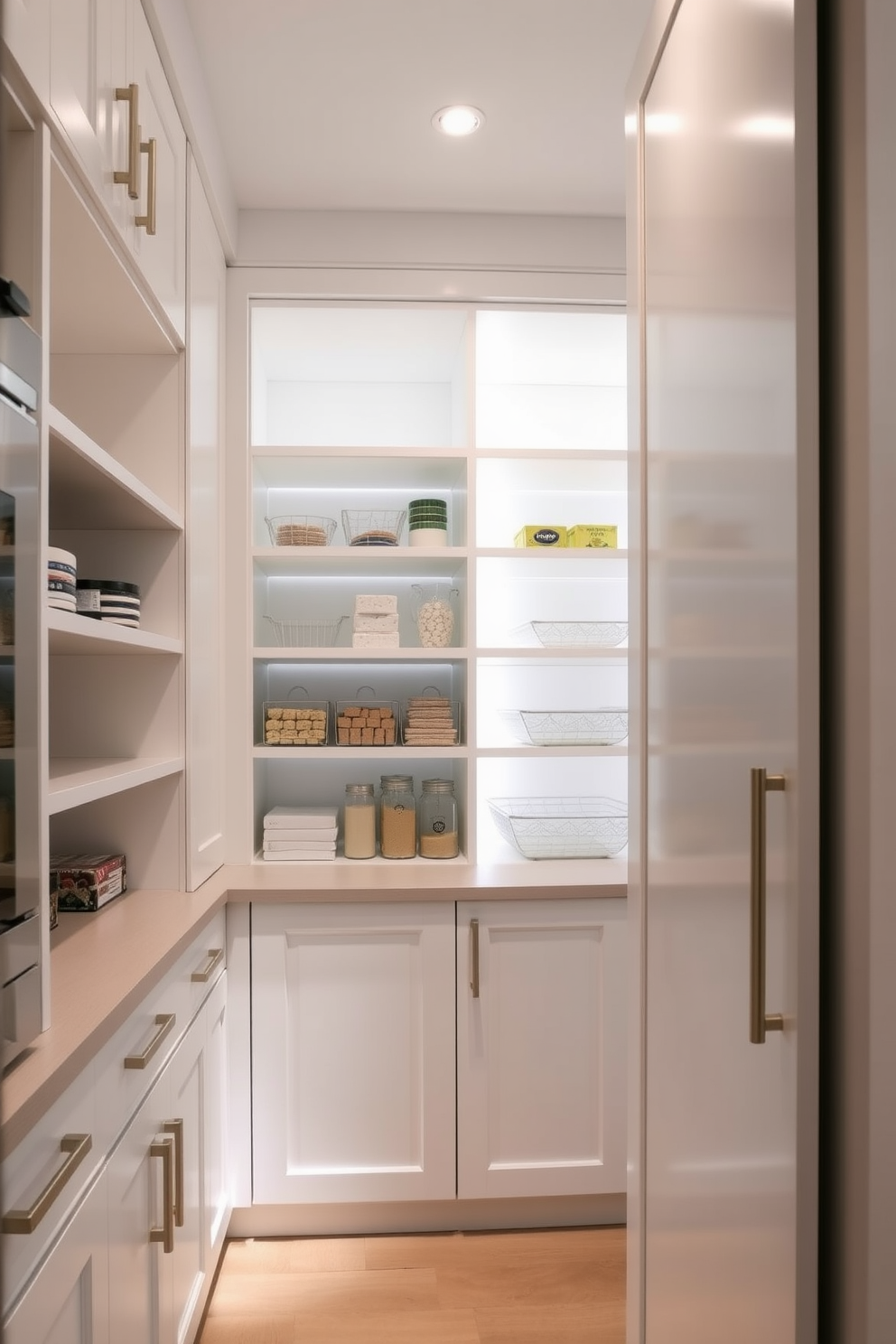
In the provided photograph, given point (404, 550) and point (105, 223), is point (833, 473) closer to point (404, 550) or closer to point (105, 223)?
point (105, 223)

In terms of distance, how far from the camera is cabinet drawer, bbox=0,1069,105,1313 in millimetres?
912

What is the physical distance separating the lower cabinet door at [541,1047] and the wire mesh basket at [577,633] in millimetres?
727

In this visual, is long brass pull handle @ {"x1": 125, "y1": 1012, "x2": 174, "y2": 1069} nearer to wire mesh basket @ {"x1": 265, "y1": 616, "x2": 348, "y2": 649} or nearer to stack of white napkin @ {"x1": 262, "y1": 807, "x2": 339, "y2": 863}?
stack of white napkin @ {"x1": 262, "y1": 807, "x2": 339, "y2": 863}

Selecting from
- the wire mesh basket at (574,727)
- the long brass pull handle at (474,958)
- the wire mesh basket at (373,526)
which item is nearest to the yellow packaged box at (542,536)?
the wire mesh basket at (373,526)

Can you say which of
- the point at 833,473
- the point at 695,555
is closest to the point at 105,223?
the point at 695,555

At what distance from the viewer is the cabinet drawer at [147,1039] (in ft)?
4.02

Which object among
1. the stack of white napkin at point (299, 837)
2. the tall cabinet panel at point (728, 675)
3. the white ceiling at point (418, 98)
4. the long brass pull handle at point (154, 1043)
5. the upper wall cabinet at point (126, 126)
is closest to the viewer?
the tall cabinet panel at point (728, 675)

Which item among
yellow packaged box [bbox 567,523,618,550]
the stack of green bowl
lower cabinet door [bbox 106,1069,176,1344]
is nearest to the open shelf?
lower cabinet door [bbox 106,1069,176,1344]

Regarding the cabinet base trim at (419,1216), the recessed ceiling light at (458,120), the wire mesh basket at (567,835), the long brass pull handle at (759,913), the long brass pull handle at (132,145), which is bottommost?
the cabinet base trim at (419,1216)

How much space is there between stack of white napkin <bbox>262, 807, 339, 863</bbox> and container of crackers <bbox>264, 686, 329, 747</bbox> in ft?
0.64

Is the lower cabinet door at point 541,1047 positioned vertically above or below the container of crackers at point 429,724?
below

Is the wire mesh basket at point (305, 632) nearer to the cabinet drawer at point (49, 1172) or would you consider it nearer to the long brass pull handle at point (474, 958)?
the long brass pull handle at point (474, 958)

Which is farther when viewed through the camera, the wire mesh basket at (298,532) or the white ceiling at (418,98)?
the wire mesh basket at (298,532)

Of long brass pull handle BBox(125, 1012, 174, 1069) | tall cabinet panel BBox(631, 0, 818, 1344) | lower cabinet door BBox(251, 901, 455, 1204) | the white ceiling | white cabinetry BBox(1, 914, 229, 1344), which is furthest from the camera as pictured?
lower cabinet door BBox(251, 901, 455, 1204)
